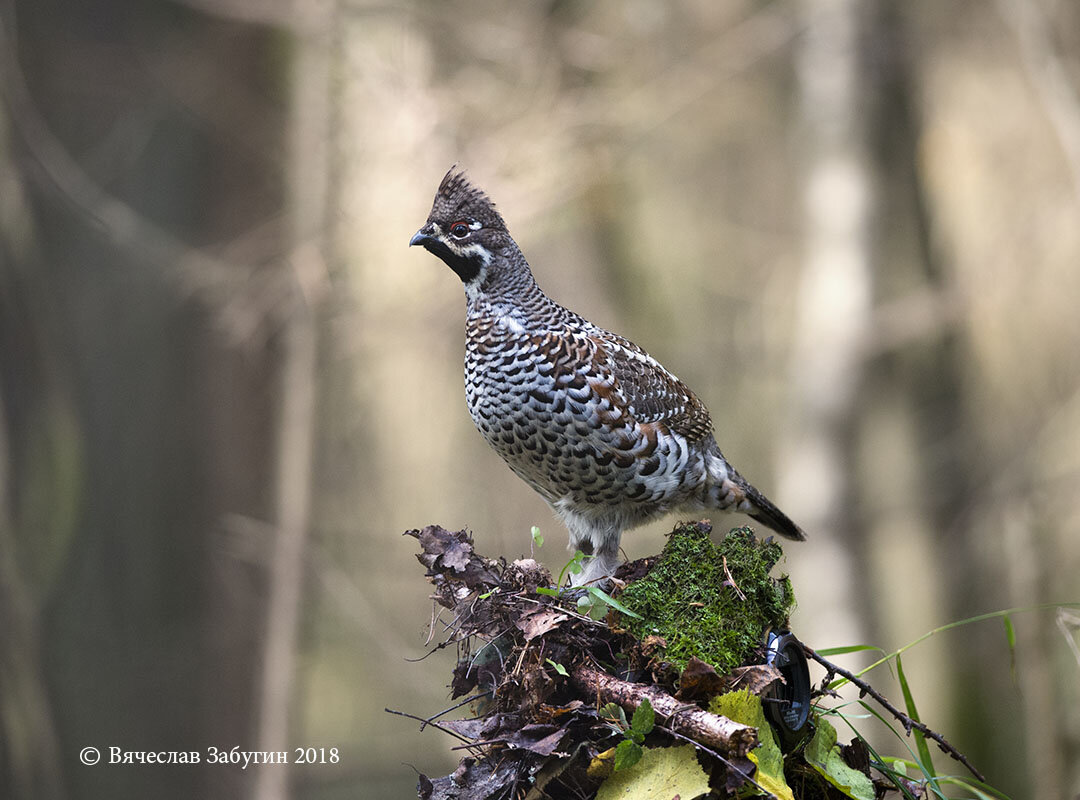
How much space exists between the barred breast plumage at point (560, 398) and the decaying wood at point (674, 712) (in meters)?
0.88

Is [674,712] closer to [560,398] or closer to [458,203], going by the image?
[560,398]

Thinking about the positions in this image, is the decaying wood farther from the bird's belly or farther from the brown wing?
the brown wing

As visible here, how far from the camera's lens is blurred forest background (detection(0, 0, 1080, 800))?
5977 mm

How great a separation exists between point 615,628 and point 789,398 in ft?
16.1

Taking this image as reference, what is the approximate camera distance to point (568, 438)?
275cm

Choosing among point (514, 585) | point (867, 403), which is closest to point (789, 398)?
point (867, 403)

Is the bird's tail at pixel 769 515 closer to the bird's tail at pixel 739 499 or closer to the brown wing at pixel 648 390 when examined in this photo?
the bird's tail at pixel 739 499

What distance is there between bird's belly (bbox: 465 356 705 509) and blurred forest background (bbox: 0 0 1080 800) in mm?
3146

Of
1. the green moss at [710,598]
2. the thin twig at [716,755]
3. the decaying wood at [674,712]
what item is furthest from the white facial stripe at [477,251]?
the thin twig at [716,755]

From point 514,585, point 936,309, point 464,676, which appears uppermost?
point 936,309

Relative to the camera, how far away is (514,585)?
7.25 feet

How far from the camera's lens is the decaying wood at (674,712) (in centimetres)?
175

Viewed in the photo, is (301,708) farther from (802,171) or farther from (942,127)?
(942,127)

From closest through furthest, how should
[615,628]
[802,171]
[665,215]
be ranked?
1. [615,628]
2. [802,171]
3. [665,215]
